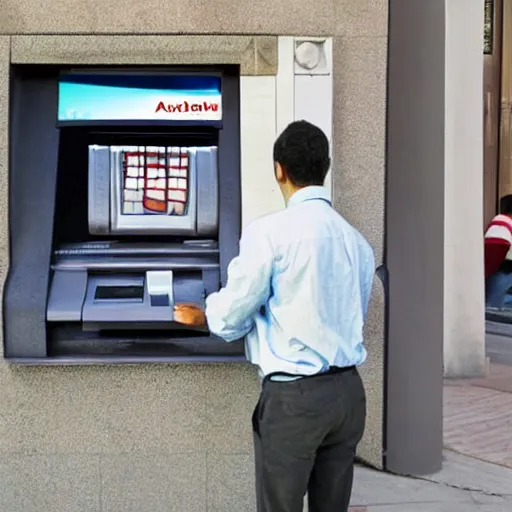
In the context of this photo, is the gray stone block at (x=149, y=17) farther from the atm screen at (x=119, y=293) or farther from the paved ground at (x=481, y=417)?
the paved ground at (x=481, y=417)

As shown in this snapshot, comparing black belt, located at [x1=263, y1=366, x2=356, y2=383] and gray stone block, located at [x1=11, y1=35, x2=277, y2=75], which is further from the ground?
gray stone block, located at [x1=11, y1=35, x2=277, y2=75]

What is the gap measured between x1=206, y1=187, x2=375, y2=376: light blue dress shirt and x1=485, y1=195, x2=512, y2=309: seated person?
692 centimetres

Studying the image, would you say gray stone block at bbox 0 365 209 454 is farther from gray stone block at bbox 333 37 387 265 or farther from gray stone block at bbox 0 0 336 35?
gray stone block at bbox 0 0 336 35

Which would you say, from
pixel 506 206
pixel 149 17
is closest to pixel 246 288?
pixel 149 17

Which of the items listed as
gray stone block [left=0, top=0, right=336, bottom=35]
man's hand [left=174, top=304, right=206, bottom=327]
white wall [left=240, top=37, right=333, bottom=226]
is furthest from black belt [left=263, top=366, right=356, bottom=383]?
gray stone block [left=0, top=0, right=336, bottom=35]

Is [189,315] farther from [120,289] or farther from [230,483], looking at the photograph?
[230,483]

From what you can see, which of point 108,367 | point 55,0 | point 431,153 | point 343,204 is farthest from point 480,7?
point 108,367

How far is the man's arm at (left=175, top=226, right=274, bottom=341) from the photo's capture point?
2.96 meters

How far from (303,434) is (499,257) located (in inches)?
284

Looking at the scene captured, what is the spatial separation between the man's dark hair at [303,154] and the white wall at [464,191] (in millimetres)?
4954

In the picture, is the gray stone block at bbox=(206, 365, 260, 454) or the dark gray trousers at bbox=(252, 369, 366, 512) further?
the gray stone block at bbox=(206, 365, 260, 454)

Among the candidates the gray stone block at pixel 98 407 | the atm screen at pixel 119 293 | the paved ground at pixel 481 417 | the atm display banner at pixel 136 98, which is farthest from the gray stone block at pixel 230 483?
the paved ground at pixel 481 417

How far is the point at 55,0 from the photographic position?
4.08m

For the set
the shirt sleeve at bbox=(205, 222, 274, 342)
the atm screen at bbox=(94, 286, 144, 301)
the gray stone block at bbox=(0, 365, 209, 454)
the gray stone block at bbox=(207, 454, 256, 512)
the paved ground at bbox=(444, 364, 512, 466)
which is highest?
the shirt sleeve at bbox=(205, 222, 274, 342)
